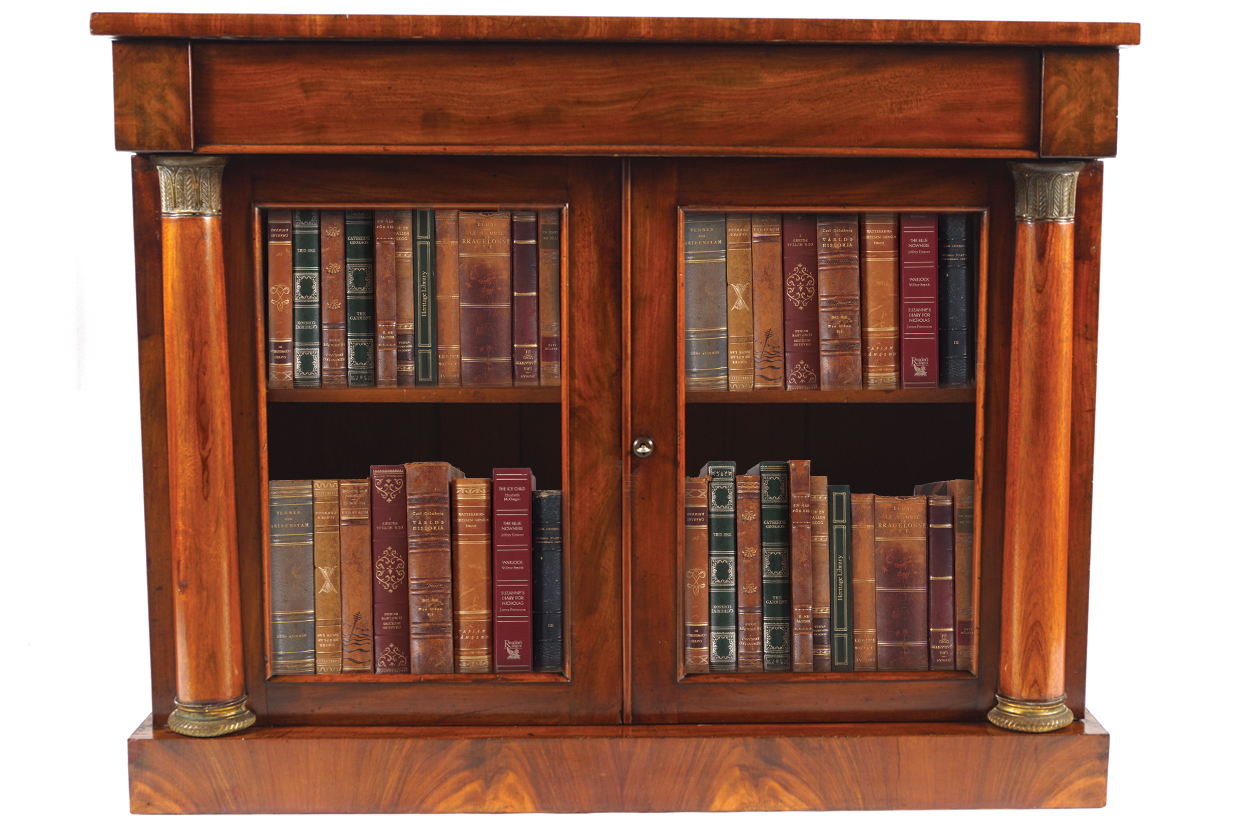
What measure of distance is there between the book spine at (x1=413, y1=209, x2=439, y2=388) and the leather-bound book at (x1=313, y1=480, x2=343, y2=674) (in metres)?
0.25

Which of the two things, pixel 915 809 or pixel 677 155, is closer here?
pixel 677 155

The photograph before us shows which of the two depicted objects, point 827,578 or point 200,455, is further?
point 827,578

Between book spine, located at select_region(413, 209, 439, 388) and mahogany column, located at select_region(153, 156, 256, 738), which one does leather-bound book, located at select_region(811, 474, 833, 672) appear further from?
mahogany column, located at select_region(153, 156, 256, 738)

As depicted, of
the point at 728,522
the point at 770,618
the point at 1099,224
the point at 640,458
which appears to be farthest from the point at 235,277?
the point at 1099,224

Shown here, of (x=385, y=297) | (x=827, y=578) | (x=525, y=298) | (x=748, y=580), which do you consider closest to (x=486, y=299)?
(x=525, y=298)

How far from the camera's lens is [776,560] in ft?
6.64

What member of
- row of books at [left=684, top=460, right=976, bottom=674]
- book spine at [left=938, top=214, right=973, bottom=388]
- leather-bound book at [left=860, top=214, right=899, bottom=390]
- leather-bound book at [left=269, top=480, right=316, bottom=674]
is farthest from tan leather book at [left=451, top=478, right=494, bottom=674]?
book spine at [left=938, top=214, right=973, bottom=388]

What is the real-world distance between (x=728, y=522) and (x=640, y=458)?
0.20 m

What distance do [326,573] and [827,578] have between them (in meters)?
0.88

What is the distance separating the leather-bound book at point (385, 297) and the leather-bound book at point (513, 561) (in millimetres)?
260

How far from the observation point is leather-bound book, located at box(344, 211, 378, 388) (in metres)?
1.97

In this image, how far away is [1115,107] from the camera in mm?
1866

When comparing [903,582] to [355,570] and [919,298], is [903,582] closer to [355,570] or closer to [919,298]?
[919,298]

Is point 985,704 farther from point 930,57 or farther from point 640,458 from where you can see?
point 930,57
